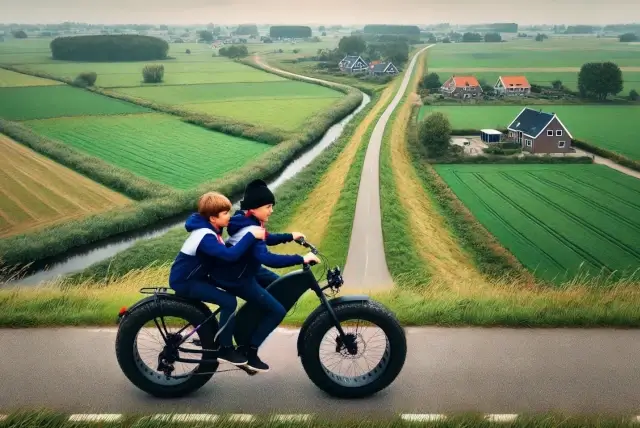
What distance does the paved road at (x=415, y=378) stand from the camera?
3785 mm

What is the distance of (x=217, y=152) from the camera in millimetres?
19594

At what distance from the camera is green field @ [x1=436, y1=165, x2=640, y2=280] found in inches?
499

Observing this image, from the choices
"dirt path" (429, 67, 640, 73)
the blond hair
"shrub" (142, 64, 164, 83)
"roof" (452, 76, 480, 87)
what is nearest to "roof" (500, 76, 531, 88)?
"dirt path" (429, 67, 640, 73)

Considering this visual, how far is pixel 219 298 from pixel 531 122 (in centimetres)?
1671

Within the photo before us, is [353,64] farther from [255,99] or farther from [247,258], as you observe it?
[247,258]

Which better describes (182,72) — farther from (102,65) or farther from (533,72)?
(533,72)

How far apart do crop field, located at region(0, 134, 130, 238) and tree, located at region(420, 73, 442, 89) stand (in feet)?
39.4

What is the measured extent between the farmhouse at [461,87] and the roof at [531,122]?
2594mm

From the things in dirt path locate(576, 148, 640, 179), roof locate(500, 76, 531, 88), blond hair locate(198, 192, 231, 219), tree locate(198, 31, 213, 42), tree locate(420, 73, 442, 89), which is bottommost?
dirt path locate(576, 148, 640, 179)

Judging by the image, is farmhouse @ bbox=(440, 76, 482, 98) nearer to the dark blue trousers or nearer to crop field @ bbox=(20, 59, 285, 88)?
crop field @ bbox=(20, 59, 285, 88)

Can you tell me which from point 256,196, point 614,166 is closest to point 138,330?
point 256,196

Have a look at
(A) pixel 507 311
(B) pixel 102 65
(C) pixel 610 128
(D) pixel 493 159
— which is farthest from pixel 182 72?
(A) pixel 507 311

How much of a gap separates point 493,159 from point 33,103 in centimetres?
1658

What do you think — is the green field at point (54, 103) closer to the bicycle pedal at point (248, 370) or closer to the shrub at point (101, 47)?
the shrub at point (101, 47)
